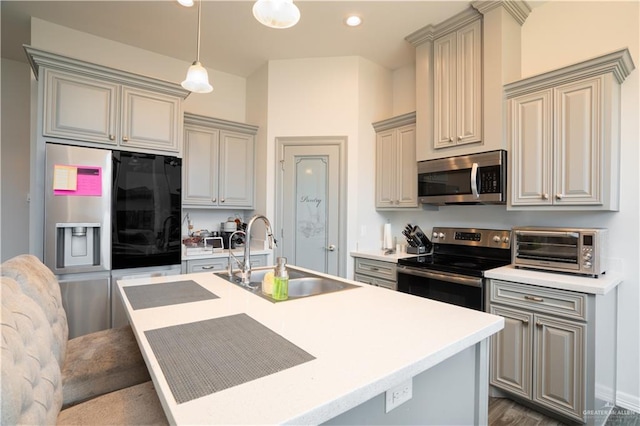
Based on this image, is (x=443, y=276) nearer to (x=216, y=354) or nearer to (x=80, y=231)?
(x=216, y=354)

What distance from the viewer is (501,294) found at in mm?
2168

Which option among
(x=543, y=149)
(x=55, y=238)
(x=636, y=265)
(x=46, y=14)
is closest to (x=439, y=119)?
(x=543, y=149)

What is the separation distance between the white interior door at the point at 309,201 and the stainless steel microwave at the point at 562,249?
1.72 m

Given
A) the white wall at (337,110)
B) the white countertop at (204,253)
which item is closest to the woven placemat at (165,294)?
the white countertop at (204,253)

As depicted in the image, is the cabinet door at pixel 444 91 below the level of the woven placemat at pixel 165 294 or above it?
above

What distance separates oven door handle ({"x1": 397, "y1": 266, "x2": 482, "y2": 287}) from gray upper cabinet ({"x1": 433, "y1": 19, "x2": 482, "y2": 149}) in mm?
1111

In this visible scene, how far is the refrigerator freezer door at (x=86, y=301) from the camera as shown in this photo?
2381 mm

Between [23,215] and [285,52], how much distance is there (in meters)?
3.22

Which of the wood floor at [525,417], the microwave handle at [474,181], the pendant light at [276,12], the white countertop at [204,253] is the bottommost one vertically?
the wood floor at [525,417]

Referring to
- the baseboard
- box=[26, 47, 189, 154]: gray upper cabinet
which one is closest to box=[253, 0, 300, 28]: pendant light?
box=[26, 47, 189, 154]: gray upper cabinet

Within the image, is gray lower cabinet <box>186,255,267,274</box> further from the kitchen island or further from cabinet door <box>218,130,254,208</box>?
the kitchen island

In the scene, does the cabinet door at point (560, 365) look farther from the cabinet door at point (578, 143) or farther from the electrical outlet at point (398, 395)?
the electrical outlet at point (398, 395)

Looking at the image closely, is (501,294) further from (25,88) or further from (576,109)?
(25,88)

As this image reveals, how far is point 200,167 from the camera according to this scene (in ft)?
11.3
